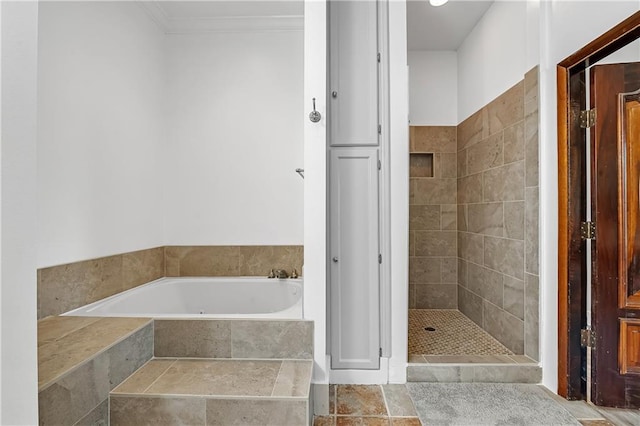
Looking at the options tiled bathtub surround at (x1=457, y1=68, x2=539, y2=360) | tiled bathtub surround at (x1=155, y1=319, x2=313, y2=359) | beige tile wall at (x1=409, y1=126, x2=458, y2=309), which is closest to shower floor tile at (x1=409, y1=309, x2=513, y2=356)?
tiled bathtub surround at (x1=457, y1=68, x2=539, y2=360)

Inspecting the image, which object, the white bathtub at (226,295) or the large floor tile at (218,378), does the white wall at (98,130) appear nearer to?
the white bathtub at (226,295)

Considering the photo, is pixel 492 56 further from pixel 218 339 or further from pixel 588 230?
pixel 218 339

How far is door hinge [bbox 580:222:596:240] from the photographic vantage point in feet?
6.11

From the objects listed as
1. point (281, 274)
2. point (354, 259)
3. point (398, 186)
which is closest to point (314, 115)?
point (398, 186)

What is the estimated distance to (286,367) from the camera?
177 centimetres

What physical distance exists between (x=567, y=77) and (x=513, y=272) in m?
1.30

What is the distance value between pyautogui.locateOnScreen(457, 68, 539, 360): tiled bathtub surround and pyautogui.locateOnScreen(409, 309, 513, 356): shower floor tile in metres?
0.09

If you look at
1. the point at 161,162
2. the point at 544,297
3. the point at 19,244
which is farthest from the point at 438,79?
the point at 19,244

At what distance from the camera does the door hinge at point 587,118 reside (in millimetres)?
1856

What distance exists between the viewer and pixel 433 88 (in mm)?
3516

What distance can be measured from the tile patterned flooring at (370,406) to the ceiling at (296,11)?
2.91 m

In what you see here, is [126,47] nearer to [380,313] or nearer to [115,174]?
[115,174]

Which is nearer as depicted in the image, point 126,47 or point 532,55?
point 532,55

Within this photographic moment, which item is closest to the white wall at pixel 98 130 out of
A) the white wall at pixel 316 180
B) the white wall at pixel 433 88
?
the white wall at pixel 316 180
